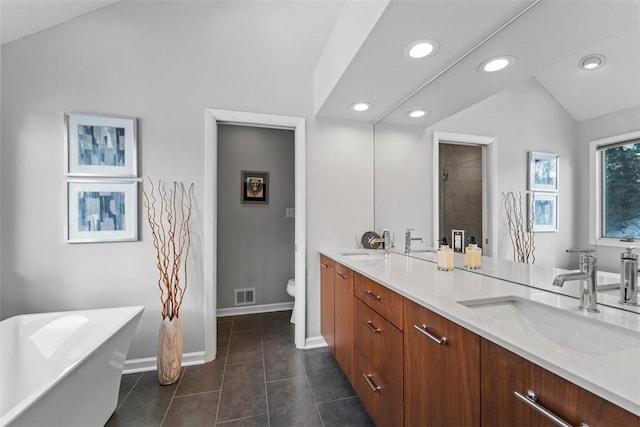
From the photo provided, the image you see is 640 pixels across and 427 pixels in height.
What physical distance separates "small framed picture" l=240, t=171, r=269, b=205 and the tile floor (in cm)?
166

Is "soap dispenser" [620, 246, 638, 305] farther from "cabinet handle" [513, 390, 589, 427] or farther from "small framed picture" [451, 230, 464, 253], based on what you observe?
"small framed picture" [451, 230, 464, 253]

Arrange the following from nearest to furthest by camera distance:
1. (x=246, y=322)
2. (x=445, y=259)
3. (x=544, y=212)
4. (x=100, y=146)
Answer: (x=544, y=212) → (x=445, y=259) → (x=100, y=146) → (x=246, y=322)

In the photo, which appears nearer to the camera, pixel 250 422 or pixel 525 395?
pixel 525 395

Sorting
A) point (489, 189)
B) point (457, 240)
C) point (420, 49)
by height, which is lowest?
point (457, 240)

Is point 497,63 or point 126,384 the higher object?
point 497,63

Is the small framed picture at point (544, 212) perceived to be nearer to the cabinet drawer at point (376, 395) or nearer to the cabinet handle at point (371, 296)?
the cabinet handle at point (371, 296)

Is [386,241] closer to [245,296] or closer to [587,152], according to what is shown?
[587,152]

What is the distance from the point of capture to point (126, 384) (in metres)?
1.93

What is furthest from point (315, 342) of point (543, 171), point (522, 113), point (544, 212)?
point (522, 113)

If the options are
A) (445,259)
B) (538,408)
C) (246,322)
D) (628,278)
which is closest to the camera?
(538,408)

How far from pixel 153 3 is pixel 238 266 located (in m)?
2.62

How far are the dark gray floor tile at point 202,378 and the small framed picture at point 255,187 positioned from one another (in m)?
1.79

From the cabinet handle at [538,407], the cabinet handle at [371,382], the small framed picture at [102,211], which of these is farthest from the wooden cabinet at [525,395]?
the small framed picture at [102,211]

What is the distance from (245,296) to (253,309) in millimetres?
192
